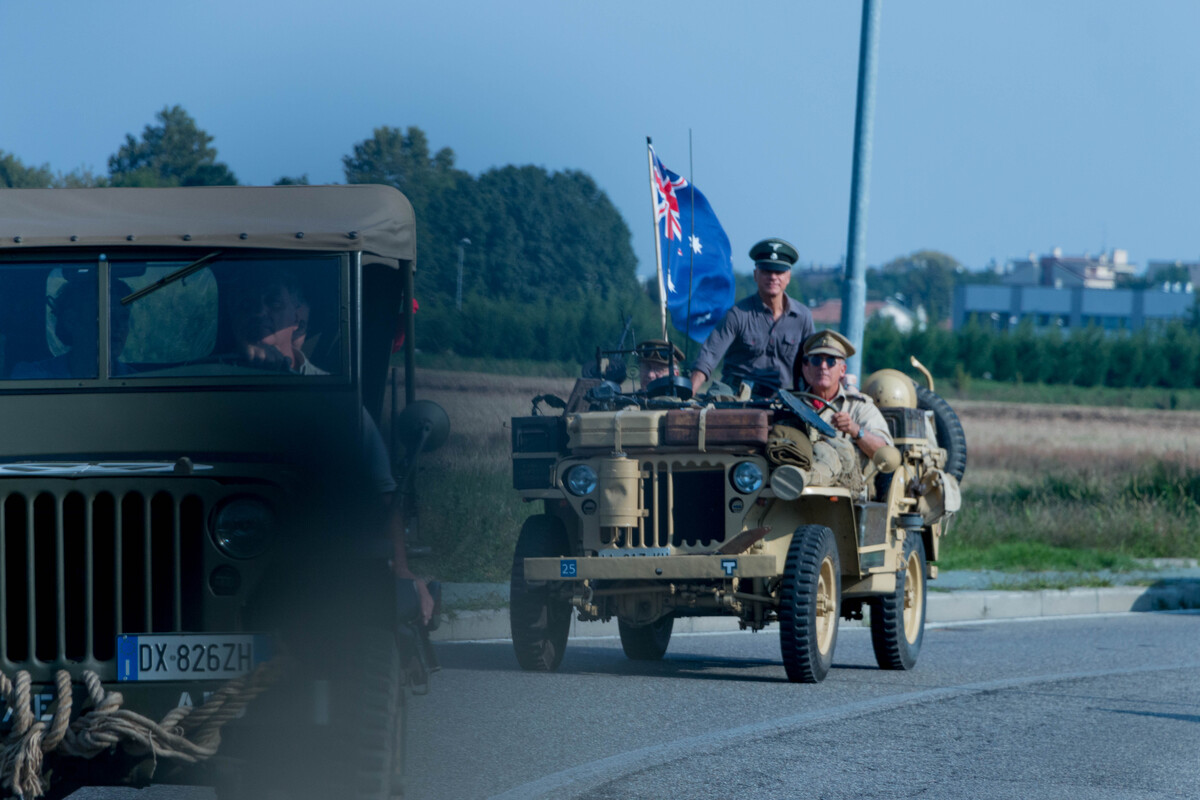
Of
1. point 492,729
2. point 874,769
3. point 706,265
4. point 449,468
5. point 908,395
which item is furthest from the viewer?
point 449,468

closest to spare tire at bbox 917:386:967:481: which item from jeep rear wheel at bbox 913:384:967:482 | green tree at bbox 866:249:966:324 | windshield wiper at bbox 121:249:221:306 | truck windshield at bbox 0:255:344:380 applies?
jeep rear wheel at bbox 913:384:967:482

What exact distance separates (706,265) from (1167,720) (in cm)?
565

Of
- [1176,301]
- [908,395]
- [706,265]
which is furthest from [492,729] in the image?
[1176,301]

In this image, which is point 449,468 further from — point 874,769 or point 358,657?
point 358,657

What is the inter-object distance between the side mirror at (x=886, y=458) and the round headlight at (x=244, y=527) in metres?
5.44

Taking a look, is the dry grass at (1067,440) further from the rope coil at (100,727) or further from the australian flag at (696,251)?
the rope coil at (100,727)

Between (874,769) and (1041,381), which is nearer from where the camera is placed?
(874,769)

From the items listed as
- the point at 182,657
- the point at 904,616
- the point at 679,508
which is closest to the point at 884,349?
the point at 904,616

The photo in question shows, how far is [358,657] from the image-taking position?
4.56 m

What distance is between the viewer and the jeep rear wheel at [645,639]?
392 inches

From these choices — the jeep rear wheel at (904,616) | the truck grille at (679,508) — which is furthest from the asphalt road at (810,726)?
the truck grille at (679,508)

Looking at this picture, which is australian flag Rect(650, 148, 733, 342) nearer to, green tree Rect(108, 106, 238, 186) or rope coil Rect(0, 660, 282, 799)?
green tree Rect(108, 106, 238, 186)

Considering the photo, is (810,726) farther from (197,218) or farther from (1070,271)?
(1070,271)

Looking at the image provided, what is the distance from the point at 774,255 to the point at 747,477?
1868mm
